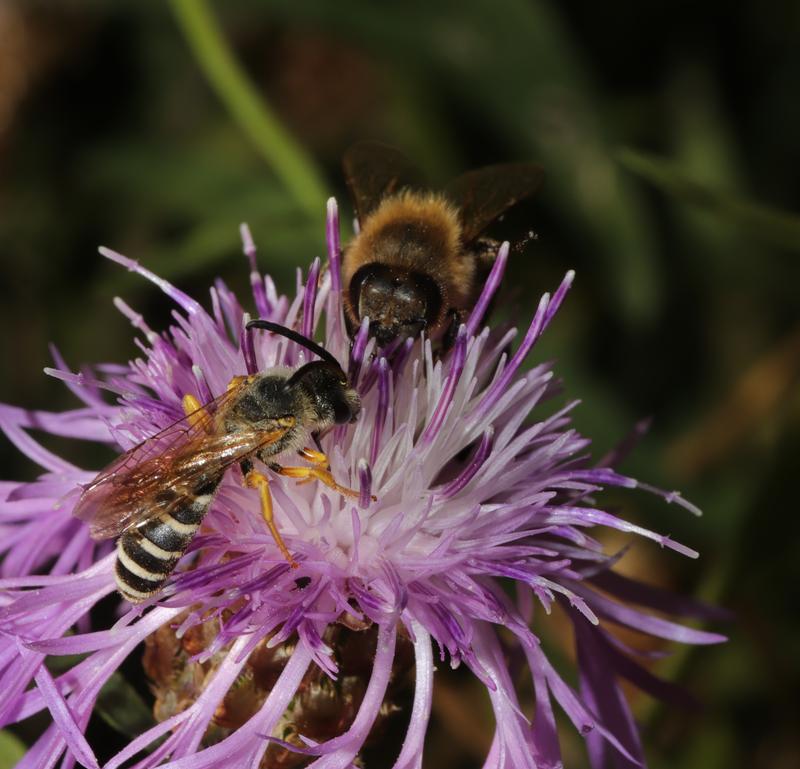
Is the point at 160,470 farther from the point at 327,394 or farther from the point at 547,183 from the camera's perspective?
the point at 547,183

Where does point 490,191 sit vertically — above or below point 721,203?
below

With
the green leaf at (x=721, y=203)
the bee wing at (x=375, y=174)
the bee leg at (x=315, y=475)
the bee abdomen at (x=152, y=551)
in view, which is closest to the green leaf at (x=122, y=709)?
the bee abdomen at (x=152, y=551)

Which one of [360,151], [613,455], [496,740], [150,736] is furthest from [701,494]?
[150,736]

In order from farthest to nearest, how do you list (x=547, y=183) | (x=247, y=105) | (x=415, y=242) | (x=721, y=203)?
1. (x=547, y=183)
2. (x=247, y=105)
3. (x=721, y=203)
4. (x=415, y=242)

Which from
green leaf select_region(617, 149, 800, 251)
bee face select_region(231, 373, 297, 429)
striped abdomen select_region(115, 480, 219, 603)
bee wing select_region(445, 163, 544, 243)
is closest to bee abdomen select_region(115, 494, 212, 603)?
striped abdomen select_region(115, 480, 219, 603)

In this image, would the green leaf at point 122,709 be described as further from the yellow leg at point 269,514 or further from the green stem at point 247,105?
the green stem at point 247,105

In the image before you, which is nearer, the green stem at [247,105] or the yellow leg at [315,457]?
the yellow leg at [315,457]

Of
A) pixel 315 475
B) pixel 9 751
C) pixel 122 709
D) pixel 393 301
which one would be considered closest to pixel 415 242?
pixel 393 301

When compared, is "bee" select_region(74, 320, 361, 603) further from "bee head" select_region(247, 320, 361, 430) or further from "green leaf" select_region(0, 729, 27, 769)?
"green leaf" select_region(0, 729, 27, 769)
